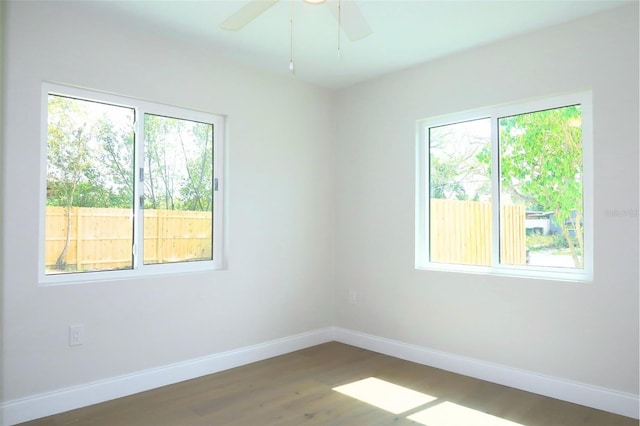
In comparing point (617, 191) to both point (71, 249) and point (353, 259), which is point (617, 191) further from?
point (71, 249)

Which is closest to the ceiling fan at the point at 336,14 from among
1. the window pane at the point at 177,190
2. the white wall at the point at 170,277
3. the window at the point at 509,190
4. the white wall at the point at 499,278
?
the white wall at the point at 170,277

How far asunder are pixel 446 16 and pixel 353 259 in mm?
2377

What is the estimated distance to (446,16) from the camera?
9.47ft

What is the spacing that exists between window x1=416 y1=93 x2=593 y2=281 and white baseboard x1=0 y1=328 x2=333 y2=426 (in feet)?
5.05

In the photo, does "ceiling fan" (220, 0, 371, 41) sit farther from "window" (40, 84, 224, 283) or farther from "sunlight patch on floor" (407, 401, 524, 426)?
"sunlight patch on floor" (407, 401, 524, 426)

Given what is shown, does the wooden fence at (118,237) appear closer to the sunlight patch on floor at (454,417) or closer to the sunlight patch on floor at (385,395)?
the sunlight patch on floor at (385,395)

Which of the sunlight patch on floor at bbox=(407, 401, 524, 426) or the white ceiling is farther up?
the white ceiling

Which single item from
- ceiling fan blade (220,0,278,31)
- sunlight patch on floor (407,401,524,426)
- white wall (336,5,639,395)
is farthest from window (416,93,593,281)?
ceiling fan blade (220,0,278,31)

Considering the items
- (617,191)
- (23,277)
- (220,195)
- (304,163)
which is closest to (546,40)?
(617,191)

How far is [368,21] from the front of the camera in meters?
2.98

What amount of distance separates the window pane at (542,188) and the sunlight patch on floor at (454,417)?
3.87 feet

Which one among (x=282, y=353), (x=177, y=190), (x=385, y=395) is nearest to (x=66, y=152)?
(x=177, y=190)

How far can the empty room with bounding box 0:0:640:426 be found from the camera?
8.86 feet

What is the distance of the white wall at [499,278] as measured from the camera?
276cm
